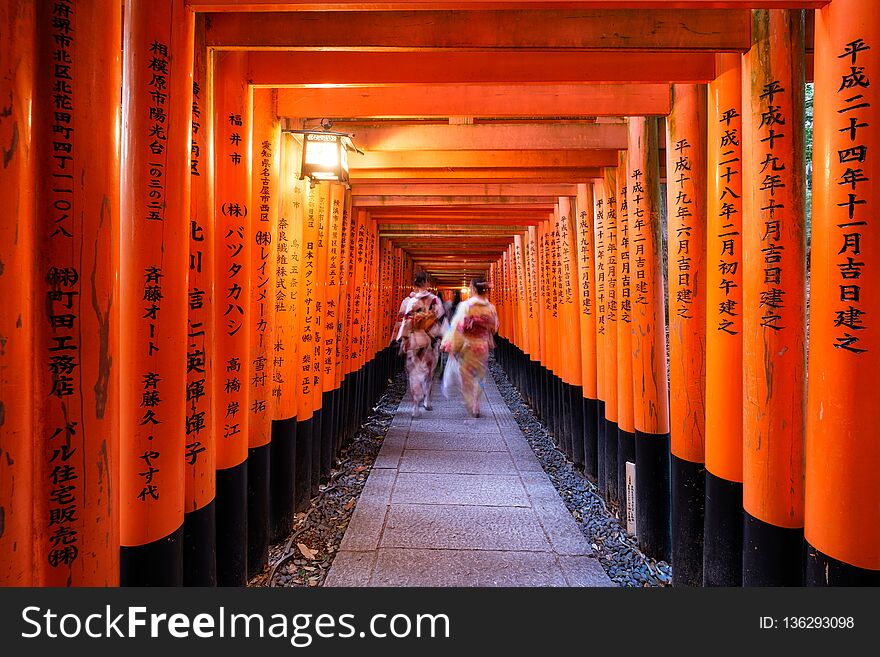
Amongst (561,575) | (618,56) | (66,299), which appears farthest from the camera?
(561,575)

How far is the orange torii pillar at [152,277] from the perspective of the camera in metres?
2.07

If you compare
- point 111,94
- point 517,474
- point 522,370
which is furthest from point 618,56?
point 522,370

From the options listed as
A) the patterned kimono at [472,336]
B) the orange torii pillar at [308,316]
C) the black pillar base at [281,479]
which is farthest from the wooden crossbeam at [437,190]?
the black pillar base at [281,479]

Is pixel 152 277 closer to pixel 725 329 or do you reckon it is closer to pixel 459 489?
pixel 725 329

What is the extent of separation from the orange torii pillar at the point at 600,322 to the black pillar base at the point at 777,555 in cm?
254

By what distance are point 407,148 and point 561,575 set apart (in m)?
4.20

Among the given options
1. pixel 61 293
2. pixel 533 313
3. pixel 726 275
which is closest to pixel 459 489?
pixel 726 275

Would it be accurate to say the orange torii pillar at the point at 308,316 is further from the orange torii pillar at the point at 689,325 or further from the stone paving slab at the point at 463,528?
the orange torii pillar at the point at 689,325

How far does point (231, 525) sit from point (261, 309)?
4.94 ft

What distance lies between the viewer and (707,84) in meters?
2.96

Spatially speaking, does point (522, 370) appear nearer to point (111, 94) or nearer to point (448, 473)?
point (448, 473)

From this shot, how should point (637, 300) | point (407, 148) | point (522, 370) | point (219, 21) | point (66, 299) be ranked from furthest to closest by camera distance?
point (522, 370) → point (407, 148) → point (637, 300) → point (219, 21) → point (66, 299)

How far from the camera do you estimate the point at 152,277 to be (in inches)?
83.3

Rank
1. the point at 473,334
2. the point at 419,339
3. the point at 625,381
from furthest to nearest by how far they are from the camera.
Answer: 1. the point at 419,339
2. the point at 473,334
3. the point at 625,381
